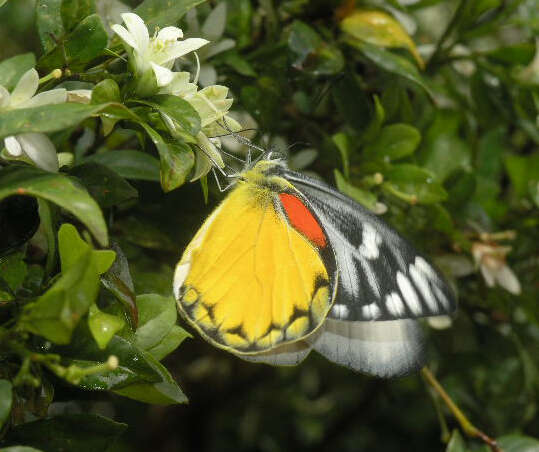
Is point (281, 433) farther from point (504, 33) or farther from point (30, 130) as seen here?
point (30, 130)

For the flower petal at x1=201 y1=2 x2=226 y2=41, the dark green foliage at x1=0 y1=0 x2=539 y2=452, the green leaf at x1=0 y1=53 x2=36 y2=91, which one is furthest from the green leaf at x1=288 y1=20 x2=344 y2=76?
the green leaf at x1=0 y1=53 x2=36 y2=91

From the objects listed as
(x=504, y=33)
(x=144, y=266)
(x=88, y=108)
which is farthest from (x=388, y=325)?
(x=504, y=33)

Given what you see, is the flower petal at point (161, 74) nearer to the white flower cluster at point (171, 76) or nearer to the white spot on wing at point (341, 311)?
the white flower cluster at point (171, 76)

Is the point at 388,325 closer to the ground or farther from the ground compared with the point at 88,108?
closer to the ground

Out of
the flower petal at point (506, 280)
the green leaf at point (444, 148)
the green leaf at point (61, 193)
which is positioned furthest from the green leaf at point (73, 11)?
the flower petal at point (506, 280)

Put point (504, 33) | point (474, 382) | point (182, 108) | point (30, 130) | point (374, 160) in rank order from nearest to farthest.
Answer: point (30, 130) < point (182, 108) < point (374, 160) < point (474, 382) < point (504, 33)

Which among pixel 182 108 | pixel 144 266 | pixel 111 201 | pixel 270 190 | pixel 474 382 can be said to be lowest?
pixel 474 382

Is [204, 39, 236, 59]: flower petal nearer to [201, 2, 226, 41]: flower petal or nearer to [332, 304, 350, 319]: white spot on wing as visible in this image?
[201, 2, 226, 41]: flower petal

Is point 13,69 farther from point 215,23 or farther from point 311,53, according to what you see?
point 311,53
